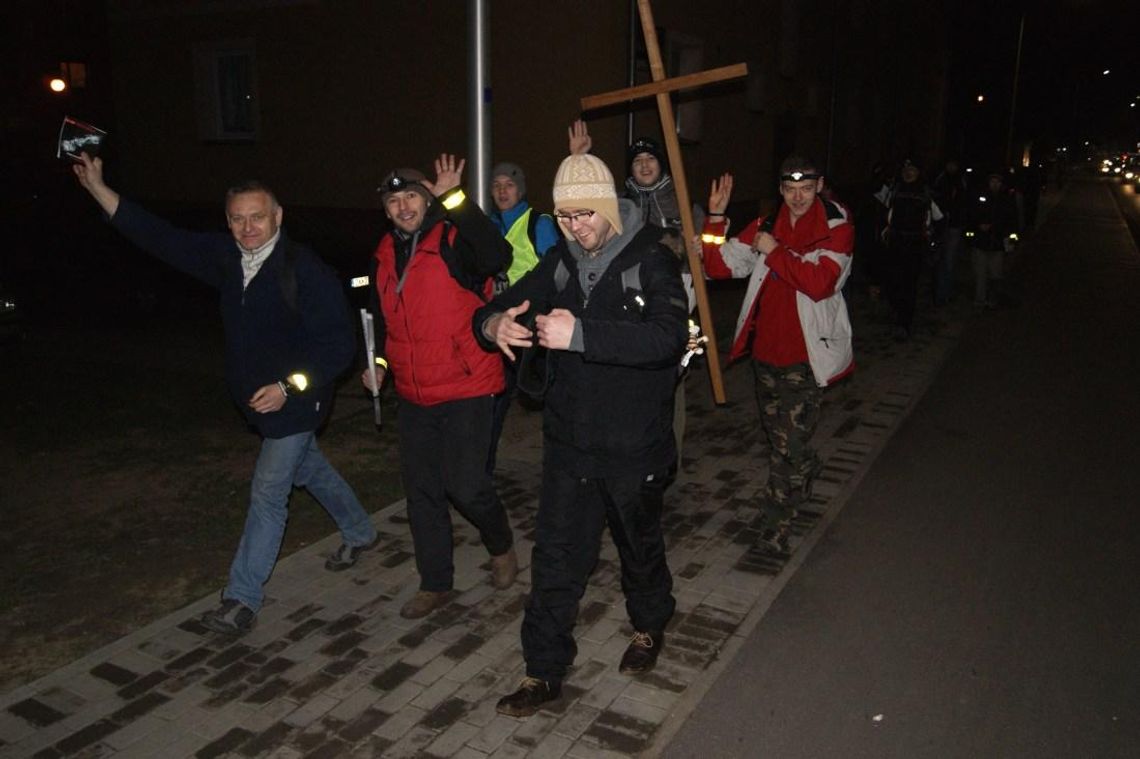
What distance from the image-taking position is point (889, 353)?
35.9ft

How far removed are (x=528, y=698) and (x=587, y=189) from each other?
193 cm

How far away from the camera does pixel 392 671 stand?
404 cm

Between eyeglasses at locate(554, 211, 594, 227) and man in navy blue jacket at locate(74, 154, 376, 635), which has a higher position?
eyeglasses at locate(554, 211, 594, 227)

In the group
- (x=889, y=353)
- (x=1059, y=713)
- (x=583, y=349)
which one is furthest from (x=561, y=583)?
(x=889, y=353)

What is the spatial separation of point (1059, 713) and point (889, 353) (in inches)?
295

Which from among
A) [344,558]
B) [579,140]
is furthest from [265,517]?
[579,140]

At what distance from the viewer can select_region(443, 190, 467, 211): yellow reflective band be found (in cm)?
418

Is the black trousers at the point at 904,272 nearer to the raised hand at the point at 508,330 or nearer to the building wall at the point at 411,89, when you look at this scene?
the building wall at the point at 411,89

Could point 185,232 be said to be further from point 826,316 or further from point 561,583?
point 826,316

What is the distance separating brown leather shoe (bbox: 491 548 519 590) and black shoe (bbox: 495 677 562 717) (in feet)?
3.48

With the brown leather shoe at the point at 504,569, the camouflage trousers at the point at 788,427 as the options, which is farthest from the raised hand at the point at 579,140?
the brown leather shoe at the point at 504,569

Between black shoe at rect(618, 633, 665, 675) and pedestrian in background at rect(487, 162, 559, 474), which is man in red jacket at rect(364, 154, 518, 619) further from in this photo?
black shoe at rect(618, 633, 665, 675)

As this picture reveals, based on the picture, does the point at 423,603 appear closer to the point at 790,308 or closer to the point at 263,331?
the point at 263,331

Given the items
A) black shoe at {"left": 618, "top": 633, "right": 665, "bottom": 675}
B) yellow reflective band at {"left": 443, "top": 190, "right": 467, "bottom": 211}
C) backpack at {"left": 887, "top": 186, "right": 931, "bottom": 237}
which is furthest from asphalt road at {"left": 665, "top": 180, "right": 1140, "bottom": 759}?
backpack at {"left": 887, "top": 186, "right": 931, "bottom": 237}
